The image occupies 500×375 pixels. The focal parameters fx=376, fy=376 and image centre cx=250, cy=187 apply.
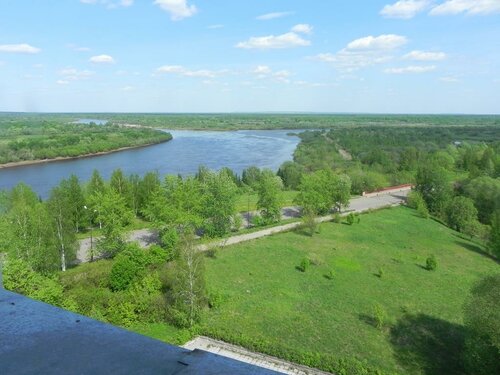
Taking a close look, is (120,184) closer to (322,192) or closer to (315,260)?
(322,192)

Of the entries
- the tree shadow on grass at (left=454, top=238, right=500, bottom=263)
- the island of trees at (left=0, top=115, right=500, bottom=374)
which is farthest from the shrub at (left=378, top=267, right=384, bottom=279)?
the tree shadow on grass at (left=454, top=238, right=500, bottom=263)

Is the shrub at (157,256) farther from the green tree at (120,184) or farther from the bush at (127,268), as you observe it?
the green tree at (120,184)

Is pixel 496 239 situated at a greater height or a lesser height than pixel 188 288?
lesser

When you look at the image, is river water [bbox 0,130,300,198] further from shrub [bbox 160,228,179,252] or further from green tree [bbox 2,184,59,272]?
shrub [bbox 160,228,179,252]

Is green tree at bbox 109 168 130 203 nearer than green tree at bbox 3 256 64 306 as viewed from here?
No

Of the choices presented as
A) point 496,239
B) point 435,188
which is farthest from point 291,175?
point 496,239

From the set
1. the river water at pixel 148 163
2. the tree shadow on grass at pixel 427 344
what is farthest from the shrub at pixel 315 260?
the river water at pixel 148 163
